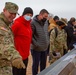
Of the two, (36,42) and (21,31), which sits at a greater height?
(21,31)

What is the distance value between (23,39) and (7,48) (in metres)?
1.87

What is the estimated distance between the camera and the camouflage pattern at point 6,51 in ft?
11.0

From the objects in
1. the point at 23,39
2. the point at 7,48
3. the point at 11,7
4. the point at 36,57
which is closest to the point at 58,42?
the point at 36,57

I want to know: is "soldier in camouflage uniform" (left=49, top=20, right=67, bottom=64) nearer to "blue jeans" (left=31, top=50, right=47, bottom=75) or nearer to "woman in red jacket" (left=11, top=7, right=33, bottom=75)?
"blue jeans" (left=31, top=50, right=47, bottom=75)

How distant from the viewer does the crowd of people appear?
11.1 ft

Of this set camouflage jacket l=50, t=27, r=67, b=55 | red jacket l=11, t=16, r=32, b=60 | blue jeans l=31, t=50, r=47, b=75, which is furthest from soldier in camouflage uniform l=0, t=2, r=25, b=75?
blue jeans l=31, t=50, r=47, b=75

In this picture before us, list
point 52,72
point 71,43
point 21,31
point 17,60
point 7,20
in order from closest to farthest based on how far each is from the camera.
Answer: point 17,60 < point 7,20 < point 52,72 < point 21,31 < point 71,43

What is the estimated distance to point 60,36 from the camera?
642 centimetres

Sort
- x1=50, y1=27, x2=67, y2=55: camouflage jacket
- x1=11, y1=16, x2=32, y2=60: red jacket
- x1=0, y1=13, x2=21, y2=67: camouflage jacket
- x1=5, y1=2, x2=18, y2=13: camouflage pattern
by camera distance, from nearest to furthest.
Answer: x1=0, y1=13, x2=21, y2=67: camouflage jacket, x1=5, y1=2, x2=18, y2=13: camouflage pattern, x1=11, y1=16, x2=32, y2=60: red jacket, x1=50, y1=27, x2=67, y2=55: camouflage jacket

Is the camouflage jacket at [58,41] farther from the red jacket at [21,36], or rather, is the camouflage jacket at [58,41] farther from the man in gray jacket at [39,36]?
the red jacket at [21,36]

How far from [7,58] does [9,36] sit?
11.3 inches

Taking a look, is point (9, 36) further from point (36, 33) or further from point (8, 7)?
point (36, 33)

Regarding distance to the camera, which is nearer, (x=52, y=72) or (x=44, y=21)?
(x=52, y=72)

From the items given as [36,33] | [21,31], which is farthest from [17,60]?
[36,33]
